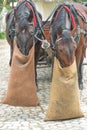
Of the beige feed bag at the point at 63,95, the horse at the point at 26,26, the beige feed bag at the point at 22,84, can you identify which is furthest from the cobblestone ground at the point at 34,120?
the horse at the point at 26,26

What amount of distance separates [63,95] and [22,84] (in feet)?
2.29

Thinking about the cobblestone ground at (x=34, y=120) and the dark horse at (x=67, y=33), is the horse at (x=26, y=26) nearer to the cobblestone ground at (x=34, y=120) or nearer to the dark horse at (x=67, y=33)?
the dark horse at (x=67, y=33)

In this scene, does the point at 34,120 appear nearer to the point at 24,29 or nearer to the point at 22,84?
the point at 22,84

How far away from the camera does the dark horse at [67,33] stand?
6.31m

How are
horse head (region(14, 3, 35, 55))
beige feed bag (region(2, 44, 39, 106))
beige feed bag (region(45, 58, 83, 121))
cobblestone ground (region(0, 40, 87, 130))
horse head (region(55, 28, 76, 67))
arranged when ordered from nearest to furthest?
cobblestone ground (region(0, 40, 87, 130)) → horse head (region(55, 28, 76, 67)) → beige feed bag (region(45, 58, 83, 121)) → beige feed bag (region(2, 44, 39, 106)) → horse head (region(14, 3, 35, 55))

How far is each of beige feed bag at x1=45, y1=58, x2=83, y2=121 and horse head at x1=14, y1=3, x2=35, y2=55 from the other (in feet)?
2.80

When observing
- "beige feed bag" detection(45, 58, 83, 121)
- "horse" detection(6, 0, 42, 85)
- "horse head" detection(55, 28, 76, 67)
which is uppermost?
"horse" detection(6, 0, 42, 85)

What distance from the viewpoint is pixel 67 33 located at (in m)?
6.34

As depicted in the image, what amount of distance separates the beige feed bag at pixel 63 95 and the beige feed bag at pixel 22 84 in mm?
334

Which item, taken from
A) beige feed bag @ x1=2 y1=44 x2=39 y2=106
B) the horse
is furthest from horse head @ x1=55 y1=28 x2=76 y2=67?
the horse

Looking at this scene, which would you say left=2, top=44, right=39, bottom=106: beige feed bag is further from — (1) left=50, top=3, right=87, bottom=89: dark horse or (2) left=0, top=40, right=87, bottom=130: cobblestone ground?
(1) left=50, top=3, right=87, bottom=89: dark horse

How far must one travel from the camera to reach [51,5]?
11719 millimetres

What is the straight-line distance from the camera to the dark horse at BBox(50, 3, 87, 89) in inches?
248

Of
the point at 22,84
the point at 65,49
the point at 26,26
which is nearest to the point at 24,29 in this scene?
the point at 26,26
